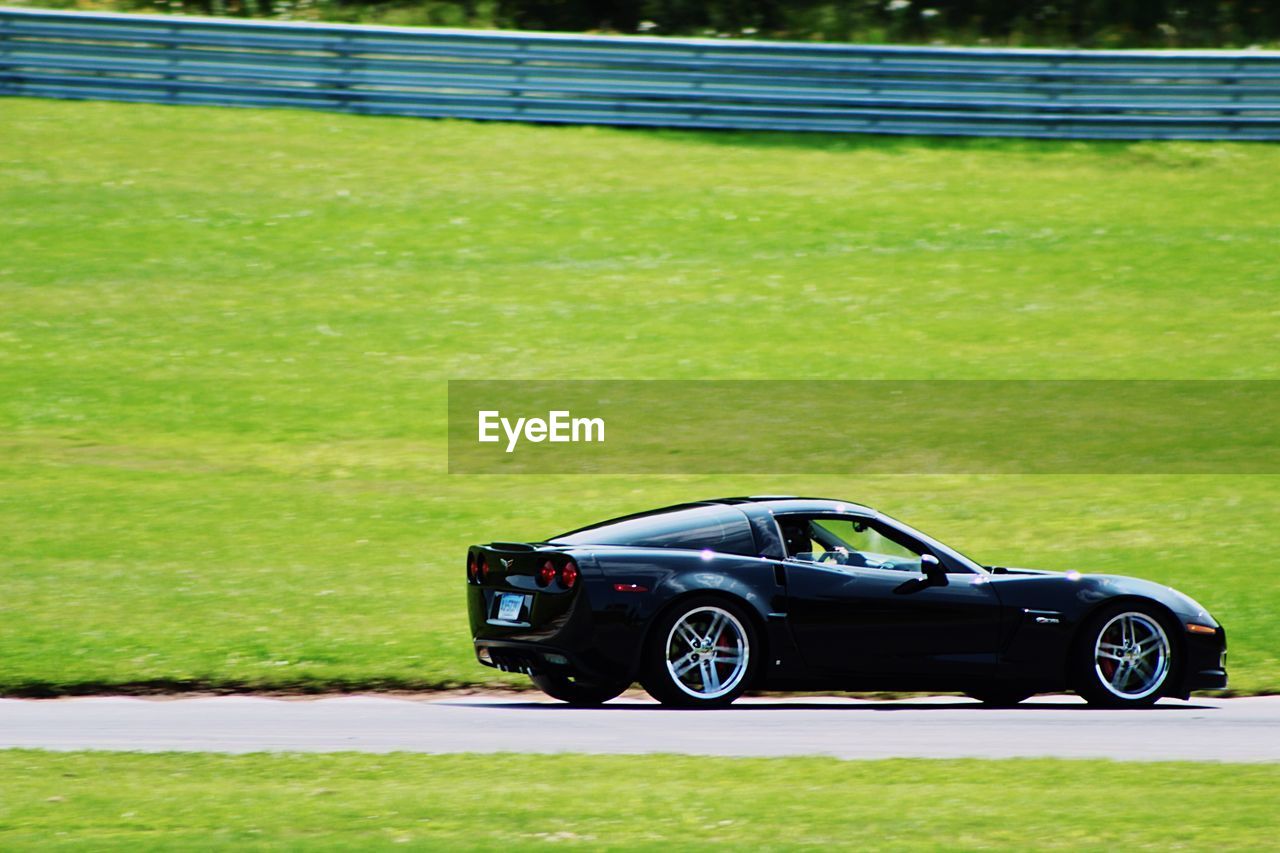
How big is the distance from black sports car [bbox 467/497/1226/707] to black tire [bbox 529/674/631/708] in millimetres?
15

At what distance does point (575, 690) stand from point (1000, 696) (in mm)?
2533

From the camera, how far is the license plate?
32.8 ft

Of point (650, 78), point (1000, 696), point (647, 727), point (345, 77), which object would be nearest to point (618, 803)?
point (647, 727)

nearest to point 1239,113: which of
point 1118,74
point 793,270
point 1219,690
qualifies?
point 1118,74

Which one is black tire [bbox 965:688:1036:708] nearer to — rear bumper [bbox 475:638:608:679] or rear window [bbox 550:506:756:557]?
rear window [bbox 550:506:756:557]

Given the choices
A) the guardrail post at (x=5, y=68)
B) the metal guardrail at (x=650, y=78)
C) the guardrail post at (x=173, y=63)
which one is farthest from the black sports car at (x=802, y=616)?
the guardrail post at (x=5, y=68)

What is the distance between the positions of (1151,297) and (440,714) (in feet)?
41.2

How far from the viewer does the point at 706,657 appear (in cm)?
1005

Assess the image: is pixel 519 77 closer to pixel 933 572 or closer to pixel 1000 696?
pixel 1000 696

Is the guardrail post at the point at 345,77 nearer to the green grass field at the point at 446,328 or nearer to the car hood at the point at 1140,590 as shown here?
the green grass field at the point at 446,328

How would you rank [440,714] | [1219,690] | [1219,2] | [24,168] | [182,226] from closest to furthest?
[440,714]
[1219,690]
[182,226]
[24,168]
[1219,2]

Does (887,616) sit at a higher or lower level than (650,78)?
lower

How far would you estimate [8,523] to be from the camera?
47.3 feet

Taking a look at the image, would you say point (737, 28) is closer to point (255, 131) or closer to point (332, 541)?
point (255, 131)
